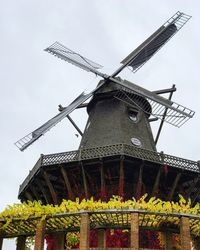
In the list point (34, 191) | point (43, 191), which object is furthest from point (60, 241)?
point (34, 191)

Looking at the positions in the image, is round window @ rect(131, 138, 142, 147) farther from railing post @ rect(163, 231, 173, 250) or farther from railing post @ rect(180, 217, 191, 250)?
railing post @ rect(180, 217, 191, 250)

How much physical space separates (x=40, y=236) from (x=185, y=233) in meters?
4.50

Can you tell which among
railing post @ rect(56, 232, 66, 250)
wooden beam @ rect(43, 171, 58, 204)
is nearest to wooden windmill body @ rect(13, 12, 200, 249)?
wooden beam @ rect(43, 171, 58, 204)

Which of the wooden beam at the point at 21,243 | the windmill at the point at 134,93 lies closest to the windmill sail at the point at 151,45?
the windmill at the point at 134,93

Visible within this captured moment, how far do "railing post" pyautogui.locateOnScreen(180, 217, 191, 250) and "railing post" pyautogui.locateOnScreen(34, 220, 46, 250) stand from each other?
4.32 meters

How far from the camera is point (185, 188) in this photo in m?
23.6

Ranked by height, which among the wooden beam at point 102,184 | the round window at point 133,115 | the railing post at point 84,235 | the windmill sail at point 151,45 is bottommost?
the railing post at point 84,235

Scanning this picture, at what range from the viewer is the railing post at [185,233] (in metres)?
14.4

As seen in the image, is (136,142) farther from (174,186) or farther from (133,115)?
(174,186)

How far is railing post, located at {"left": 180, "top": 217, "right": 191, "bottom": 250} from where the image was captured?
14.4 m

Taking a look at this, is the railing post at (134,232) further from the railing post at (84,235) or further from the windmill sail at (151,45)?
the windmill sail at (151,45)

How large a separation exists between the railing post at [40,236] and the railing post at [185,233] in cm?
432

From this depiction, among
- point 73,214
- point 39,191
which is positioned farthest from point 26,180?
point 73,214

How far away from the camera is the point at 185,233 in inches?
568
